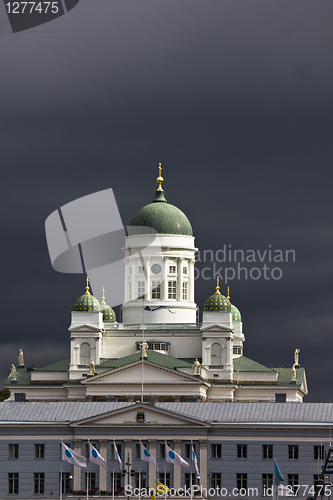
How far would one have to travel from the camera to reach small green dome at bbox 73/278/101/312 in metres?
164

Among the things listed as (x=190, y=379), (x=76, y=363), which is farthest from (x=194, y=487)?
(x=76, y=363)

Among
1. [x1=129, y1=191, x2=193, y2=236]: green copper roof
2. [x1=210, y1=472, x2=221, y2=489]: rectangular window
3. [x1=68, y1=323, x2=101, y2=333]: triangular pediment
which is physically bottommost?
[x1=210, y1=472, x2=221, y2=489]: rectangular window

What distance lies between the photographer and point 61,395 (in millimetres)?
161250

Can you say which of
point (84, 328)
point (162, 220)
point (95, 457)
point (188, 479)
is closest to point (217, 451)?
point (188, 479)

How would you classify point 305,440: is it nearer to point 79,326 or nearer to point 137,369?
point 137,369

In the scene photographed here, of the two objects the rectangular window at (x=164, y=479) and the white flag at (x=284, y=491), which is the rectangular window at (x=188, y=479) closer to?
the rectangular window at (x=164, y=479)

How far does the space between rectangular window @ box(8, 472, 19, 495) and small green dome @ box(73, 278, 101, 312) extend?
48.4 meters

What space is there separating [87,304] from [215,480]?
5084cm

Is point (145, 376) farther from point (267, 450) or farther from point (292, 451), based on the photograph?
point (292, 451)

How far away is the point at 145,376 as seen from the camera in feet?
505

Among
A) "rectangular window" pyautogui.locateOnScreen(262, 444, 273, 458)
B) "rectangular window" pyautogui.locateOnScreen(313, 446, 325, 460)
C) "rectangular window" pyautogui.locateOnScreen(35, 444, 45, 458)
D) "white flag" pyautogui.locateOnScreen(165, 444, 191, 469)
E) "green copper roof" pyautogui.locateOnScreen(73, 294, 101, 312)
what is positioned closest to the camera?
"white flag" pyautogui.locateOnScreen(165, 444, 191, 469)

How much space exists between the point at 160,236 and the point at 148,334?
501 inches

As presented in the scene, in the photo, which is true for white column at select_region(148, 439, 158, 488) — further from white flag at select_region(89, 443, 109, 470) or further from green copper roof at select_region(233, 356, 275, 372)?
green copper roof at select_region(233, 356, 275, 372)

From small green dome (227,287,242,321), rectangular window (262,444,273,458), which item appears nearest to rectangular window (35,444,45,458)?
rectangular window (262,444,273,458)
